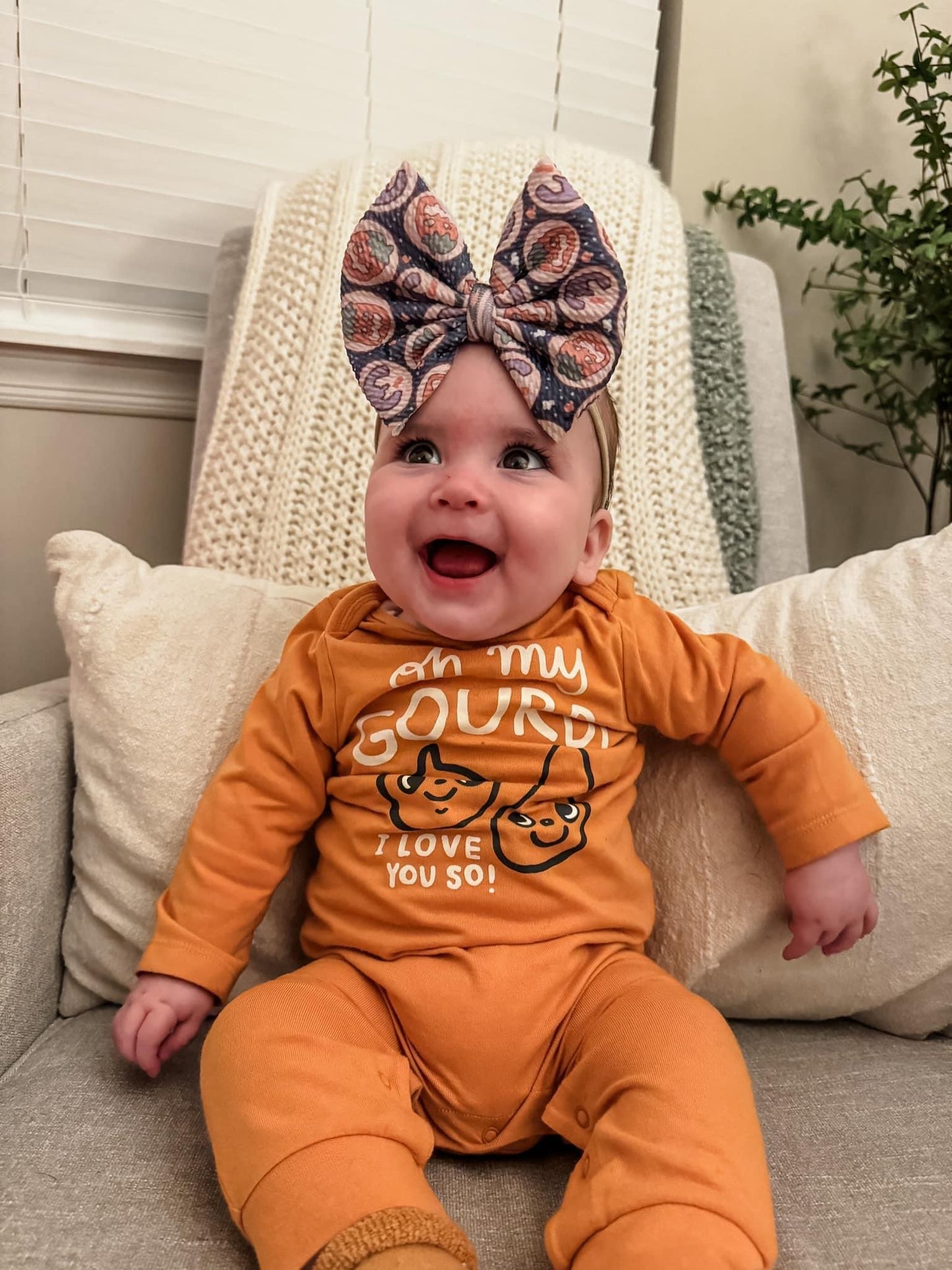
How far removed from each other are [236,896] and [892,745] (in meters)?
0.53

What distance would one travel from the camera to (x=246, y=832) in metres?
0.75

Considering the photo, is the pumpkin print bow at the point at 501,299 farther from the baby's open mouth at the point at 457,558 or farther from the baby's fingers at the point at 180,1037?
the baby's fingers at the point at 180,1037

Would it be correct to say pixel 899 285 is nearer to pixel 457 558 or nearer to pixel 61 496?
pixel 457 558

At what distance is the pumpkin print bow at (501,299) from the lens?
26.8 inches

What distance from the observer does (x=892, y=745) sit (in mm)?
743

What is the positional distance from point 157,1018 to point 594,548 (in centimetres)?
50

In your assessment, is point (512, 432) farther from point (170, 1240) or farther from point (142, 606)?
point (170, 1240)

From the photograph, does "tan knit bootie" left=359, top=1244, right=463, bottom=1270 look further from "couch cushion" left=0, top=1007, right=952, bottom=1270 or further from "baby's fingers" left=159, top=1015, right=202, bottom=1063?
"baby's fingers" left=159, top=1015, right=202, bottom=1063

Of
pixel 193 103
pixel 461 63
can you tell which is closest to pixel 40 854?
pixel 193 103

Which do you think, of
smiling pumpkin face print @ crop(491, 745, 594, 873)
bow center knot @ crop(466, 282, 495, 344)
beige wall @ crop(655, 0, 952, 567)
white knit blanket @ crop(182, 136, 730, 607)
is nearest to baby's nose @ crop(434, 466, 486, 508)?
bow center knot @ crop(466, 282, 495, 344)

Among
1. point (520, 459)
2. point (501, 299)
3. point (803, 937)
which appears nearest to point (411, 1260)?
point (803, 937)

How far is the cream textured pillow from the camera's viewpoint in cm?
74

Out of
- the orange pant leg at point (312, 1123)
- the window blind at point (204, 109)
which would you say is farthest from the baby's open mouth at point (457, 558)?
the window blind at point (204, 109)

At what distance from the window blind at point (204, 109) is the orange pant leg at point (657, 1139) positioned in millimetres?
981
